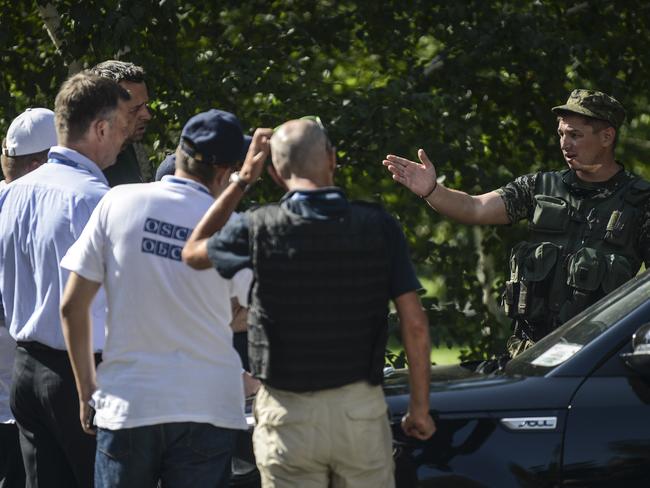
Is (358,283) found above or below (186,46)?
below

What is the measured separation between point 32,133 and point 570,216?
2300 mm

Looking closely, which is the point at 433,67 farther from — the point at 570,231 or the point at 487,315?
the point at 570,231

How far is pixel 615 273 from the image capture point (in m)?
5.04

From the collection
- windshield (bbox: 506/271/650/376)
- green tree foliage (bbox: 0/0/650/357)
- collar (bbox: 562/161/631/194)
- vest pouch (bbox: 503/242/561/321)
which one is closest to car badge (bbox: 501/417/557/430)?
windshield (bbox: 506/271/650/376)

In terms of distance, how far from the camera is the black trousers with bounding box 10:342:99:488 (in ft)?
12.9

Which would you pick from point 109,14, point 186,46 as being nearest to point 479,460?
point 109,14

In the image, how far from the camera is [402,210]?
7914 millimetres

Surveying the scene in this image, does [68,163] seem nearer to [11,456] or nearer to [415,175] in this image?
[11,456]

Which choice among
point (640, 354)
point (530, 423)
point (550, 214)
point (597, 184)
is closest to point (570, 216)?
point (550, 214)

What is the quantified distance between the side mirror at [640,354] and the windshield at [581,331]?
0.16 meters

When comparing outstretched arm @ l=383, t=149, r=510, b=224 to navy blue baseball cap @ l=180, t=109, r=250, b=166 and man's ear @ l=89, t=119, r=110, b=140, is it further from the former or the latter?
navy blue baseball cap @ l=180, t=109, r=250, b=166

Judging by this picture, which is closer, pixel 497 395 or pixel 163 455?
pixel 163 455

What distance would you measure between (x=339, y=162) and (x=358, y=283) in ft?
14.3

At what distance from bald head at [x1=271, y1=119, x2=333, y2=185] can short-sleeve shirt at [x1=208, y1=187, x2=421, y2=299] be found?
67 mm
